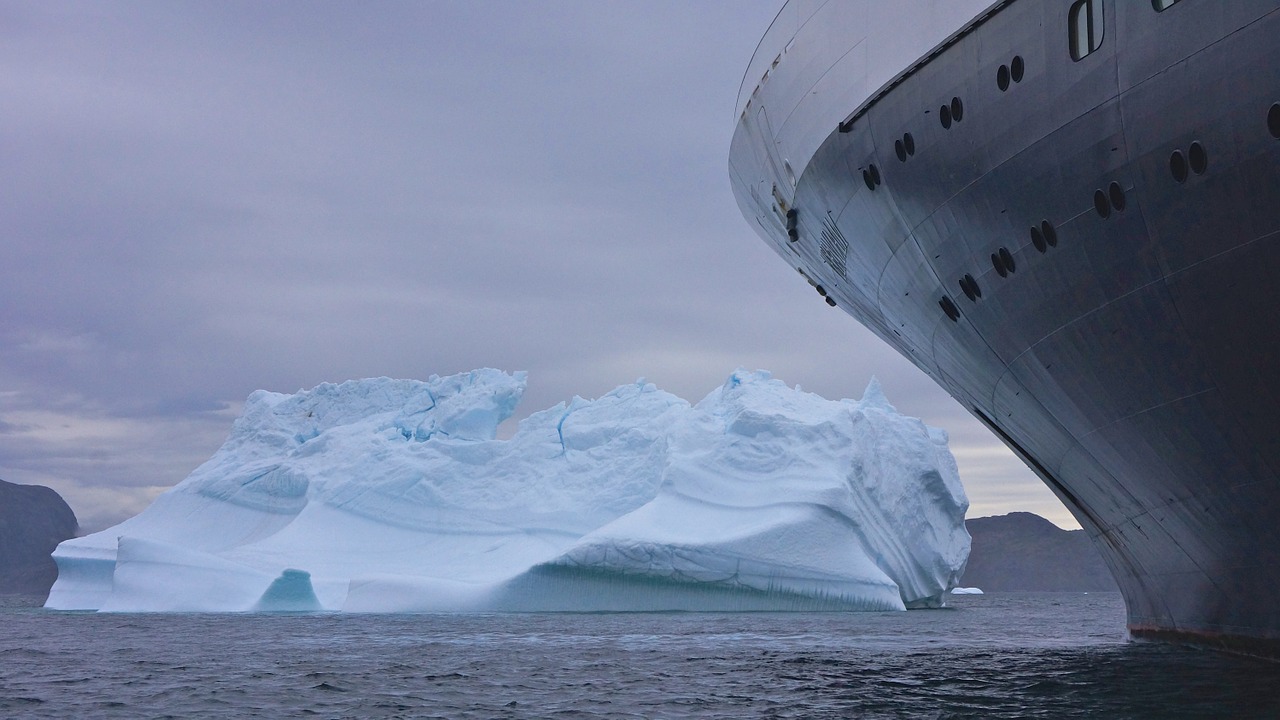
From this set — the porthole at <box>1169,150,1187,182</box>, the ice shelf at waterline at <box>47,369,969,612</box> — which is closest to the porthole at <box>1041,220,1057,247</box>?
the porthole at <box>1169,150,1187,182</box>

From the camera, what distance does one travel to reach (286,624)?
28.2 metres

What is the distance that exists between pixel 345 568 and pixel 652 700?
25.1m

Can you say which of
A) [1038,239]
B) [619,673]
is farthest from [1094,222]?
[619,673]

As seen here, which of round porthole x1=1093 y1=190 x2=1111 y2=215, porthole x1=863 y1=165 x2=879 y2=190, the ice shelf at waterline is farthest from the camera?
the ice shelf at waterline

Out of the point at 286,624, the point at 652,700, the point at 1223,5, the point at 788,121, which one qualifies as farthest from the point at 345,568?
the point at 1223,5

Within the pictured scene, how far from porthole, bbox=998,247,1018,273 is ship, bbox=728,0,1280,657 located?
18 mm

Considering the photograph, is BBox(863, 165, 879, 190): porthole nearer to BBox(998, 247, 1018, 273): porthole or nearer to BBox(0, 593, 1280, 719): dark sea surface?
BBox(998, 247, 1018, 273): porthole

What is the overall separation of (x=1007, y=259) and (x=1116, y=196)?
5.20ft

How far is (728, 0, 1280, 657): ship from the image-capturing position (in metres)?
7.72

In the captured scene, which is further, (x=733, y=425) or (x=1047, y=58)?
(x=733, y=425)

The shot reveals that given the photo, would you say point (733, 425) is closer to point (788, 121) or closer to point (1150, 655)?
point (1150, 655)

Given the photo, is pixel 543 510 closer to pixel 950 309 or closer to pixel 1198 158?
pixel 950 309

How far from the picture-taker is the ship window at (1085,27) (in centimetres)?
803

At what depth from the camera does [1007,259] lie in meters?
9.91
